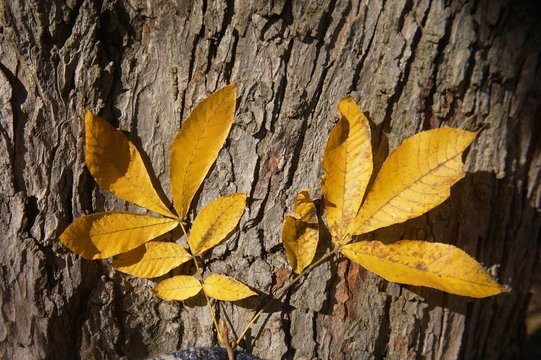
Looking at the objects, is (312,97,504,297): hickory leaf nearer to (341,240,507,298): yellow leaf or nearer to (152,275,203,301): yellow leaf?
(341,240,507,298): yellow leaf

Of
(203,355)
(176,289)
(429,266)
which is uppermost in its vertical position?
(429,266)

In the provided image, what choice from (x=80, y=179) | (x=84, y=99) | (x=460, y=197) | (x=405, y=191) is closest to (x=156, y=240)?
(x=80, y=179)

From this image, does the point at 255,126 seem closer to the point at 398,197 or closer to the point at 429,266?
the point at 398,197

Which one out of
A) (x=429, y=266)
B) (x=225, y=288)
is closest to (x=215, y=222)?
(x=225, y=288)

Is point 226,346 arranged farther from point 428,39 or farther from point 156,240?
point 428,39

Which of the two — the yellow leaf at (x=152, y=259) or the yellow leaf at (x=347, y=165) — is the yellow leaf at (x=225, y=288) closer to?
the yellow leaf at (x=152, y=259)

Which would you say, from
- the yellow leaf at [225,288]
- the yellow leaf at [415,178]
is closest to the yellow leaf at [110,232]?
the yellow leaf at [225,288]
